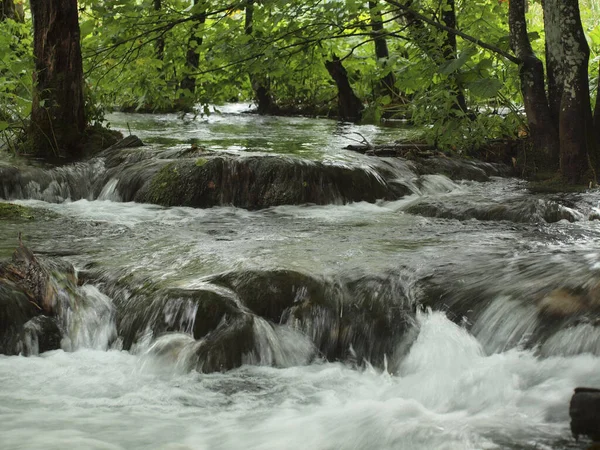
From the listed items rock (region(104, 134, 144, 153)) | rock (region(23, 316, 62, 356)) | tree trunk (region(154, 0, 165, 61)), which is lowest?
rock (region(23, 316, 62, 356))

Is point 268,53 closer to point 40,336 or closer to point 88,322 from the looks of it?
point 88,322

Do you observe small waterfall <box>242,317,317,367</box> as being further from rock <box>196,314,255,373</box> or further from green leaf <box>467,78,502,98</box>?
green leaf <box>467,78,502,98</box>

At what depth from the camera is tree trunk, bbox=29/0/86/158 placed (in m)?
8.62

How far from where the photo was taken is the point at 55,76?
8719 millimetres

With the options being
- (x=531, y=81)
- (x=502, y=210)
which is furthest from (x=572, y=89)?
(x=502, y=210)

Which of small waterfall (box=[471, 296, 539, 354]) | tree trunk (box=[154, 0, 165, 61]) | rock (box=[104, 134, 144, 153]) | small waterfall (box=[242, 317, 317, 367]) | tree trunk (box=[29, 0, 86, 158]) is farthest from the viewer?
rock (box=[104, 134, 144, 153])

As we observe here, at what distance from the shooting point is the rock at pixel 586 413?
297 cm

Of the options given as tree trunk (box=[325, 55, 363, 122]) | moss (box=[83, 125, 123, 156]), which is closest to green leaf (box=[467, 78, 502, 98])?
moss (box=[83, 125, 123, 156])

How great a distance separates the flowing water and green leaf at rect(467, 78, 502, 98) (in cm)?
112

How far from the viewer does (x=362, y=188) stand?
8.18 meters

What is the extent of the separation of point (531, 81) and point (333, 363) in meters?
5.10

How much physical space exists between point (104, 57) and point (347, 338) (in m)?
5.66


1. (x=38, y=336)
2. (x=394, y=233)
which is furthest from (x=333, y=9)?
(x=38, y=336)

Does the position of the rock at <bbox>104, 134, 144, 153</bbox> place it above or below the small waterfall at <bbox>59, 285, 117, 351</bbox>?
above
